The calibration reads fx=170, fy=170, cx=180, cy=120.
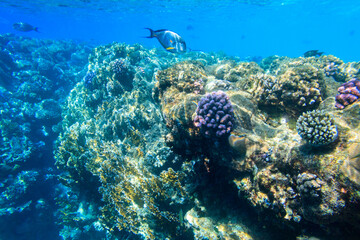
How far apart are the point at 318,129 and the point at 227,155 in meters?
1.61

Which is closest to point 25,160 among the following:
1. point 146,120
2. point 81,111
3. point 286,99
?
point 81,111

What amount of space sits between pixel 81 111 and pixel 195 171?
316 inches

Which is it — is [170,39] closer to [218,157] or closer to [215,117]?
[215,117]

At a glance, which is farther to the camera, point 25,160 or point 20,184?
point 25,160

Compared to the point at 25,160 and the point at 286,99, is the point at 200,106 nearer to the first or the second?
the point at 286,99

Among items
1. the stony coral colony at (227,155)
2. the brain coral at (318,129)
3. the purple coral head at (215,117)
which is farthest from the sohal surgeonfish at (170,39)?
the brain coral at (318,129)

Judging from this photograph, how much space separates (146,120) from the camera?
6.34m

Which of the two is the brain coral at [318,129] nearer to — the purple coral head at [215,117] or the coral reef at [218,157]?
the coral reef at [218,157]

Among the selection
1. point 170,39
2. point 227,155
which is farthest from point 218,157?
point 170,39

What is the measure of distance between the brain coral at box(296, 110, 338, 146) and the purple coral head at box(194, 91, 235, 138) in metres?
1.23

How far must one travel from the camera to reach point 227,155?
358 cm

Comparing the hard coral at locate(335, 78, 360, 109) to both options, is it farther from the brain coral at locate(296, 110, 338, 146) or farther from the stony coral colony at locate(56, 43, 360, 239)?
the brain coral at locate(296, 110, 338, 146)

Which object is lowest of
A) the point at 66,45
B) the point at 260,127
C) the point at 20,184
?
the point at 20,184

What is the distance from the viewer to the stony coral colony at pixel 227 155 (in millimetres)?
2730
